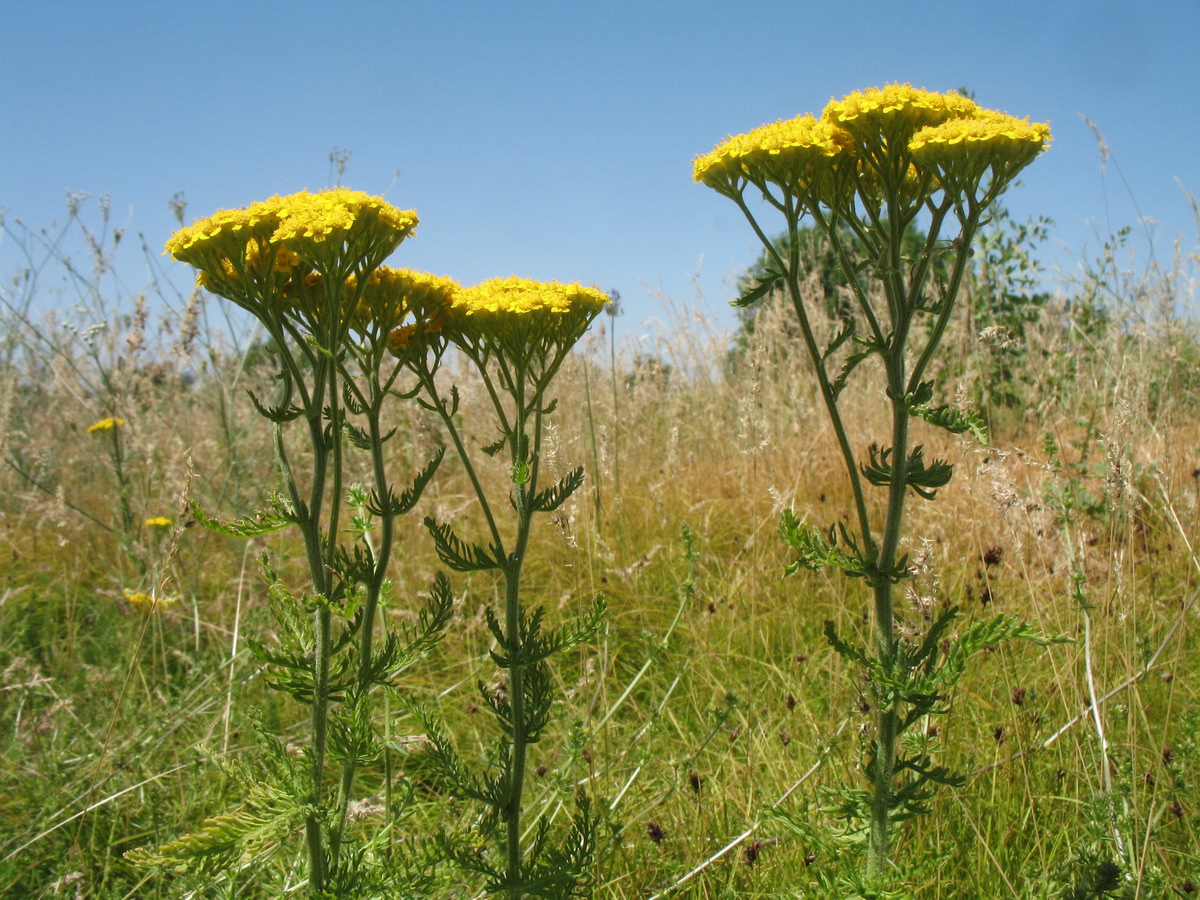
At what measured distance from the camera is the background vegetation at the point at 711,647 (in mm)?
1906

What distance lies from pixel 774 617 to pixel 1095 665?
1.09m

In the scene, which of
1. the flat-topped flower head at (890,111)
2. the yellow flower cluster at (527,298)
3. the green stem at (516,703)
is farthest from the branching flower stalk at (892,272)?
the green stem at (516,703)

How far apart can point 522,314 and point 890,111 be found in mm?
740

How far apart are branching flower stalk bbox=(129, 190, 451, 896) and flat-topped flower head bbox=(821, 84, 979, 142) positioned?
0.81 m

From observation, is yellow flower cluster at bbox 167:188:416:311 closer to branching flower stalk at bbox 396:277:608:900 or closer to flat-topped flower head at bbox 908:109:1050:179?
branching flower stalk at bbox 396:277:608:900

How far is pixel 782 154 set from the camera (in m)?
1.43

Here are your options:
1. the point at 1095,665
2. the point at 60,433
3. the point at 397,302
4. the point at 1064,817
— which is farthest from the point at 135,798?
the point at 60,433

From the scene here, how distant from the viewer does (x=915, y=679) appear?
4.44 feet

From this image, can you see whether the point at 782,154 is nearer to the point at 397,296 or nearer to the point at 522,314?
the point at 522,314

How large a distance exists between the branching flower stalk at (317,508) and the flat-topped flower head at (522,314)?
7.1 inches

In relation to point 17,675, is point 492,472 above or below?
above

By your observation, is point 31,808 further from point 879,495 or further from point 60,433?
point 60,433

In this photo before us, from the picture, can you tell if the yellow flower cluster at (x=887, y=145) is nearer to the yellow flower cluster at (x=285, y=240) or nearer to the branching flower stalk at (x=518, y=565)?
the branching flower stalk at (x=518, y=565)

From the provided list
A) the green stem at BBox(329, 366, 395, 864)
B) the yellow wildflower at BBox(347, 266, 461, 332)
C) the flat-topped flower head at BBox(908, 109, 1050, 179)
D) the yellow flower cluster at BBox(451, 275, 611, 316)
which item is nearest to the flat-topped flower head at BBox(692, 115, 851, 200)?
the flat-topped flower head at BBox(908, 109, 1050, 179)
